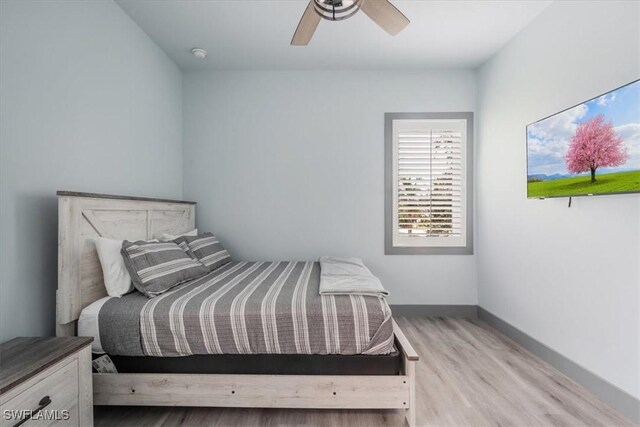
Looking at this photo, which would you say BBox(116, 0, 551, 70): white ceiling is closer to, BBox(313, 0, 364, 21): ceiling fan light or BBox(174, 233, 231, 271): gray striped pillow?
BBox(313, 0, 364, 21): ceiling fan light

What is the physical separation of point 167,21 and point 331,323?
2.78m

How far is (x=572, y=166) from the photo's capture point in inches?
81.0

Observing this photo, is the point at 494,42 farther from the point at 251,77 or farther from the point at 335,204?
the point at 251,77

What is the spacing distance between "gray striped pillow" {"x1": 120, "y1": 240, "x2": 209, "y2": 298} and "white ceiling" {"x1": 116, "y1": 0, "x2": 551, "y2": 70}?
6.21 ft

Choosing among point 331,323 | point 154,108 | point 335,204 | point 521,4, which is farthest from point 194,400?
point 521,4

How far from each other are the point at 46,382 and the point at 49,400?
0.27 feet

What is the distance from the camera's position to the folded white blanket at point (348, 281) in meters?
1.88

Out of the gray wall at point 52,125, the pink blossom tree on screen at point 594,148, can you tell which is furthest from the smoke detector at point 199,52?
the pink blossom tree on screen at point 594,148

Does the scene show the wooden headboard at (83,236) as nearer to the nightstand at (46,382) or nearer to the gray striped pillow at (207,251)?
the nightstand at (46,382)

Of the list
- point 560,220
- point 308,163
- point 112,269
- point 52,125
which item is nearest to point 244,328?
point 112,269

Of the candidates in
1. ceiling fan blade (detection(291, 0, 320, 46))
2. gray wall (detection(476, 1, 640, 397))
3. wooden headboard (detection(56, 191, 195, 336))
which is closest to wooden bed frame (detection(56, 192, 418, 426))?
wooden headboard (detection(56, 191, 195, 336))

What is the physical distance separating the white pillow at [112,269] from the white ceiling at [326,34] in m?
1.89

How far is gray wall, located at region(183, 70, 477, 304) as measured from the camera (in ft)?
11.1

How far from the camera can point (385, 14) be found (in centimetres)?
166
